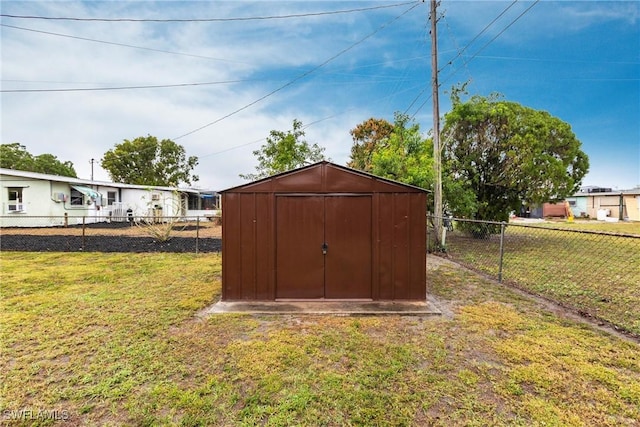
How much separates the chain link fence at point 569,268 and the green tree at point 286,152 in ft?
32.3

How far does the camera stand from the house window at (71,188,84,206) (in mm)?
17516

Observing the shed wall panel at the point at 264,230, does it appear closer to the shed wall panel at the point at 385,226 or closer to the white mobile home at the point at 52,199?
the shed wall panel at the point at 385,226

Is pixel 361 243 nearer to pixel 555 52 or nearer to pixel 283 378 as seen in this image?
pixel 283 378

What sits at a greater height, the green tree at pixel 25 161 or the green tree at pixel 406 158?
the green tree at pixel 25 161

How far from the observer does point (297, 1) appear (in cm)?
874

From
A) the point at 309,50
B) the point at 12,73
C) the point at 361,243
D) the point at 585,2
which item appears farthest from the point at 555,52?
the point at 12,73

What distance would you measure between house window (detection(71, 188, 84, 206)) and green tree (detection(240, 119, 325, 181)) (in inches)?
440

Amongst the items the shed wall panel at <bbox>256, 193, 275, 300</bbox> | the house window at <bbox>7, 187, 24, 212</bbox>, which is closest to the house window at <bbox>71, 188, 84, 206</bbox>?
the house window at <bbox>7, 187, 24, 212</bbox>

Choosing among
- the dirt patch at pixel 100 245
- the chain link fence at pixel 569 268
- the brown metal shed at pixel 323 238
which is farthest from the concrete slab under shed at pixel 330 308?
the dirt patch at pixel 100 245

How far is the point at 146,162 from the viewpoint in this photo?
1321 inches

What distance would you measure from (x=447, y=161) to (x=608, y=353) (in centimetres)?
865

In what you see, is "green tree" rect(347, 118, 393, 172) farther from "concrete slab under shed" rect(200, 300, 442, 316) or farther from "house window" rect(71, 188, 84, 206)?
"concrete slab under shed" rect(200, 300, 442, 316)

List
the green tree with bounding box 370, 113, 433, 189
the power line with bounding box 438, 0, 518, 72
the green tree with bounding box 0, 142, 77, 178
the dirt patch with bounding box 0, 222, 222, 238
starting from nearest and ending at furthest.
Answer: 1. the power line with bounding box 438, 0, 518, 72
2. the green tree with bounding box 370, 113, 433, 189
3. the dirt patch with bounding box 0, 222, 222, 238
4. the green tree with bounding box 0, 142, 77, 178

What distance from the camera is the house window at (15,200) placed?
50.3 feet
